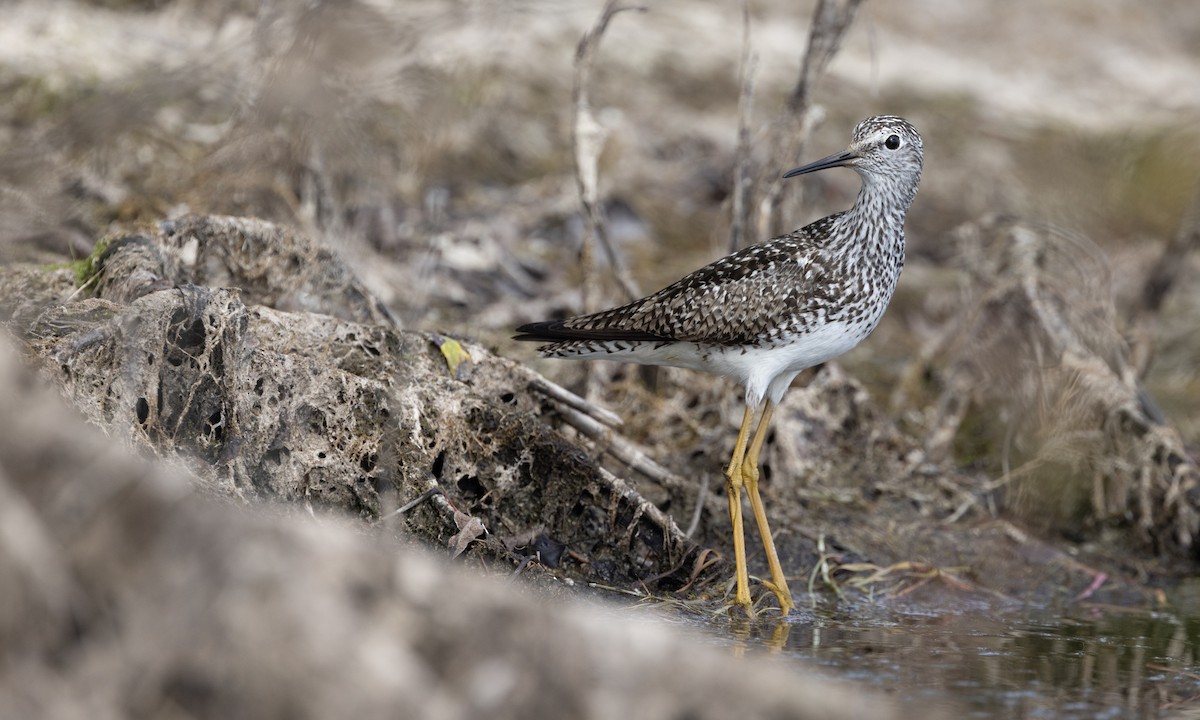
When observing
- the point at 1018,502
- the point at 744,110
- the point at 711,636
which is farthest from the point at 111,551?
the point at 1018,502

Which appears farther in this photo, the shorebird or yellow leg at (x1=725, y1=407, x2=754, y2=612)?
the shorebird

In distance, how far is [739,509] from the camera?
21.5 feet

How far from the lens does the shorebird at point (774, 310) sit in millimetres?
6434

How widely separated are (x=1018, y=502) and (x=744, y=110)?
2965 mm

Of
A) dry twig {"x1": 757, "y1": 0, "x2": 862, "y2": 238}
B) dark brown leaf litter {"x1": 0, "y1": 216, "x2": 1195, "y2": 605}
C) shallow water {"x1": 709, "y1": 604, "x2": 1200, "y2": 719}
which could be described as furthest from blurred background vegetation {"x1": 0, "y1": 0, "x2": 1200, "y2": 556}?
shallow water {"x1": 709, "y1": 604, "x2": 1200, "y2": 719}

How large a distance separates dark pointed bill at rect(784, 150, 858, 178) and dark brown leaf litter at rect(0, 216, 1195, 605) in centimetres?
158

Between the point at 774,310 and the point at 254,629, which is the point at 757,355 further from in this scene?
the point at 254,629

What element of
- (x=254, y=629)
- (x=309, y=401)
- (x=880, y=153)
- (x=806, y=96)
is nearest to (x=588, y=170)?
(x=806, y=96)

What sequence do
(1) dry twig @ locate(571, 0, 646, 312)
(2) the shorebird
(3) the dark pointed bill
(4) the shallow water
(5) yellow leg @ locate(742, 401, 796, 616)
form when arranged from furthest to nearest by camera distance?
(1) dry twig @ locate(571, 0, 646, 312) < (3) the dark pointed bill < (2) the shorebird < (5) yellow leg @ locate(742, 401, 796, 616) < (4) the shallow water

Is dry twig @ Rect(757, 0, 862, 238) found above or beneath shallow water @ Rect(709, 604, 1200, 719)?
above

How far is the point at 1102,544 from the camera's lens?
782cm

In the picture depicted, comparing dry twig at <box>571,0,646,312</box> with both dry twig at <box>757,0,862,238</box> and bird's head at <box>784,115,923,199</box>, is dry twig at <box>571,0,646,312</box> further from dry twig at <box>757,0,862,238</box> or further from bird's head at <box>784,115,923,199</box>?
bird's head at <box>784,115,923,199</box>

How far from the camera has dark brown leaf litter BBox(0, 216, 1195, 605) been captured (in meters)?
5.34

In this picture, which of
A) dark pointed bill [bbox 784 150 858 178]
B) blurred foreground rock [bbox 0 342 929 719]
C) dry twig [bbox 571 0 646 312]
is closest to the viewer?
blurred foreground rock [bbox 0 342 929 719]
